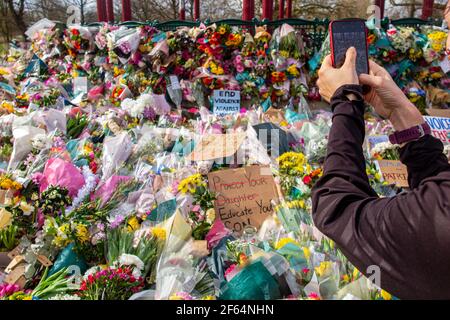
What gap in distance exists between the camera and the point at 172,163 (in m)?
2.96

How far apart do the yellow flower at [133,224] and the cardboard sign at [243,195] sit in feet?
1.65

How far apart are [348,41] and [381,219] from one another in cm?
82

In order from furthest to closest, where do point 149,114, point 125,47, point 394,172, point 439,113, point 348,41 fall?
point 125,47, point 149,114, point 439,113, point 394,172, point 348,41

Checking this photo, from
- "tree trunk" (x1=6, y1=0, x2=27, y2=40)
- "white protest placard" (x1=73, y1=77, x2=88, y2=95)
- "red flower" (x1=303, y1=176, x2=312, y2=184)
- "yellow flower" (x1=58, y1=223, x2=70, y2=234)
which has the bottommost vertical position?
"yellow flower" (x1=58, y1=223, x2=70, y2=234)

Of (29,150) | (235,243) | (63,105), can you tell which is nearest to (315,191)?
(235,243)

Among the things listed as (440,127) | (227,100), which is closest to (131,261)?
(227,100)

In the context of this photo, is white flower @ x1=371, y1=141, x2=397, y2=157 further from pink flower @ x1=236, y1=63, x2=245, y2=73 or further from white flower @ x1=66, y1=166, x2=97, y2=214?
white flower @ x1=66, y1=166, x2=97, y2=214

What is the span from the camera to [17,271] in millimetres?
2082

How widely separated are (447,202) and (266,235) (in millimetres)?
1463

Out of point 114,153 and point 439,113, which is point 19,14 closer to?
point 114,153

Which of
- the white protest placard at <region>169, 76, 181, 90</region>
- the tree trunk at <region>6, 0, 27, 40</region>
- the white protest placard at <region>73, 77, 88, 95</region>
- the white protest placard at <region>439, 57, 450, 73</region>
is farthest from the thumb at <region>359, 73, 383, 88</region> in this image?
the tree trunk at <region>6, 0, 27, 40</region>

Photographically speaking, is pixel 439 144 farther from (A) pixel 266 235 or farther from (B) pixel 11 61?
(B) pixel 11 61

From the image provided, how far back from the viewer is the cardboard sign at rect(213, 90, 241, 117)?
14.1ft

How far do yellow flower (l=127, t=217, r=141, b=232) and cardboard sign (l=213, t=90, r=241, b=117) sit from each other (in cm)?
218
